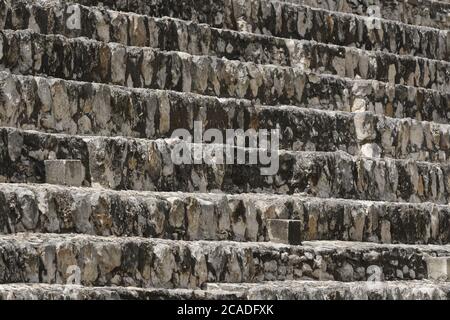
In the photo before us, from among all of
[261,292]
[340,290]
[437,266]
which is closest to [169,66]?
[340,290]

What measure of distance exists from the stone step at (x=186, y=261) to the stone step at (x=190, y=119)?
1.83 metres

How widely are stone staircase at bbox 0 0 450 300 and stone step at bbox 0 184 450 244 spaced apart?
0.07 ft

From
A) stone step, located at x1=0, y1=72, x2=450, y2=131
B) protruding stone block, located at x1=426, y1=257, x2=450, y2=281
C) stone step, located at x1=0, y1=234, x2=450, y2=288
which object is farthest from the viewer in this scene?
protruding stone block, located at x1=426, y1=257, x2=450, y2=281

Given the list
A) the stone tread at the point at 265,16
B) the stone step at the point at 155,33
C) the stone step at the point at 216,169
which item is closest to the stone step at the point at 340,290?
the stone step at the point at 216,169

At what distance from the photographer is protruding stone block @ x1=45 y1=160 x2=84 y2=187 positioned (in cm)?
1570

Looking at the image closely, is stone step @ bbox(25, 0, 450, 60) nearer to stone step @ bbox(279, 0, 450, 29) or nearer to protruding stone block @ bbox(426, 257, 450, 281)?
stone step @ bbox(279, 0, 450, 29)

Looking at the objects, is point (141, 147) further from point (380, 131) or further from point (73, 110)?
point (380, 131)

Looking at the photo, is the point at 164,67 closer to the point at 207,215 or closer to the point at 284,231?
the point at 207,215

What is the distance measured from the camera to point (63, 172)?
15773 mm

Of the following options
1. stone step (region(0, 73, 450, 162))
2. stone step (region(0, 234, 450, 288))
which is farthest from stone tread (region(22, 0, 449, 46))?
stone step (region(0, 234, 450, 288))

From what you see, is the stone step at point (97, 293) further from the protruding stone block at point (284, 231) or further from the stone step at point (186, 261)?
the protruding stone block at point (284, 231)

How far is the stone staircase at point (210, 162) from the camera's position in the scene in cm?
1523
